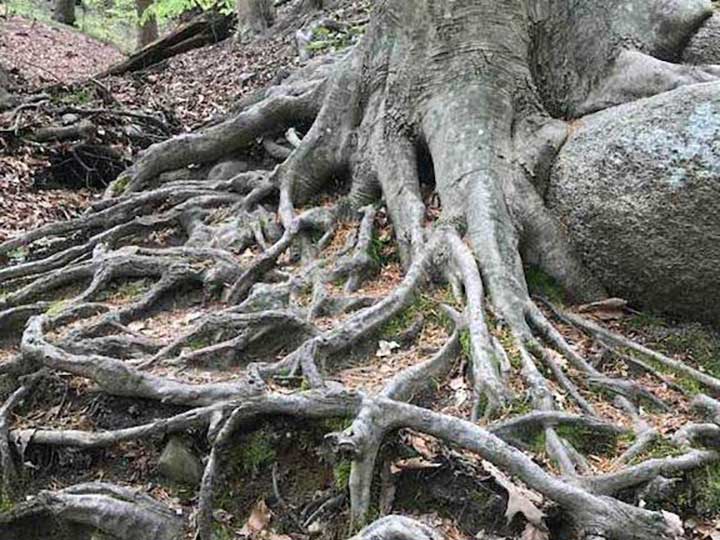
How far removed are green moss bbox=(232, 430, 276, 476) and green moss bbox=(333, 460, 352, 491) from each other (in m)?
0.40

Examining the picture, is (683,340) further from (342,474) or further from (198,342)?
(198,342)

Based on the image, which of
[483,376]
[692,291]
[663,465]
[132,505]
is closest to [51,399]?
[132,505]

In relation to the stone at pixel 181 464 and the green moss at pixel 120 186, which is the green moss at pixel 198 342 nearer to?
the stone at pixel 181 464

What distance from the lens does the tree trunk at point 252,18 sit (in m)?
15.8

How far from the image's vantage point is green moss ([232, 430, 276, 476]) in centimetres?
409

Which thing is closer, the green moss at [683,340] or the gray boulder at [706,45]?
the green moss at [683,340]

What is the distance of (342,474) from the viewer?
12.6 feet

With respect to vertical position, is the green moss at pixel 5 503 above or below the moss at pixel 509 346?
below

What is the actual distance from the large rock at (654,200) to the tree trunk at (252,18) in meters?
11.6

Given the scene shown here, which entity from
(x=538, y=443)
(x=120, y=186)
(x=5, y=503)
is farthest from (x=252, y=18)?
(x=538, y=443)

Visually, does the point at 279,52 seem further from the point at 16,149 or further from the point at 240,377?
the point at 240,377

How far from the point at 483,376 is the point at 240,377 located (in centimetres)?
140

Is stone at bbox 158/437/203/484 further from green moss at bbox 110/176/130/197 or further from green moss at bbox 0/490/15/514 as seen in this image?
green moss at bbox 110/176/130/197

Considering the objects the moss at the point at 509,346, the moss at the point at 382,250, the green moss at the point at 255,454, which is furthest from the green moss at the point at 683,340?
the green moss at the point at 255,454
